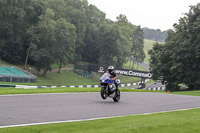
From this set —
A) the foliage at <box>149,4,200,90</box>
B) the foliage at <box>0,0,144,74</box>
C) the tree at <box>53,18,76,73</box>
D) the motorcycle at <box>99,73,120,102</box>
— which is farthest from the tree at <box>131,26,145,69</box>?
the motorcycle at <box>99,73,120,102</box>

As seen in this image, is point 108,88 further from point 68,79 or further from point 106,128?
point 68,79

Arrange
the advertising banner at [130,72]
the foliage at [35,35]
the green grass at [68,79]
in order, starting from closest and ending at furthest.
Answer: the advertising banner at [130,72] → the green grass at [68,79] → the foliage at [35,35]

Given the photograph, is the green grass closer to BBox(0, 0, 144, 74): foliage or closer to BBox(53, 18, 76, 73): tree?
BBox(0, 0, 144, 74): foliage

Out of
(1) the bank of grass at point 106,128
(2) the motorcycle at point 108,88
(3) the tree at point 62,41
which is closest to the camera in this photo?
(1) the bank of grass at point 106,128

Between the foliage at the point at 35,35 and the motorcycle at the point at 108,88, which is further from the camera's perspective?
the foliage at the point at 35,35

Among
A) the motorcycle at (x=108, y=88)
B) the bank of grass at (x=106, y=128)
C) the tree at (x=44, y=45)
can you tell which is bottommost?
the bank of grass at (x=106, y=128)

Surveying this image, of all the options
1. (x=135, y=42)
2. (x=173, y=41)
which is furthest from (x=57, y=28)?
(x=135, y=42)

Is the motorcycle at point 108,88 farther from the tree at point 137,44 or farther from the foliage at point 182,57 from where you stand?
the tree at point 137,44

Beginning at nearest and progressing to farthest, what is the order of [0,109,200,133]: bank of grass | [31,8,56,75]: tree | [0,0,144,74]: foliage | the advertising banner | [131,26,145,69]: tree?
1. [0,109,200,133]: bank of grass
2. the advertising banner
3. [31,8,56,75]: tree
4. [0,0,144,74]: foliage
5. [131,26,145,69]: tree

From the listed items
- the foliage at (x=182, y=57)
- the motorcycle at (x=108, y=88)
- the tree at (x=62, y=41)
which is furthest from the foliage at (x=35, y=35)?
the motorcycle at (x=108, y=88)

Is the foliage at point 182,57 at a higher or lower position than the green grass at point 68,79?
higher

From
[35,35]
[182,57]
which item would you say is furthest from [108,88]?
[35,35]

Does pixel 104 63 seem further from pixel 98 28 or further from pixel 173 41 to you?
pixel 173 41

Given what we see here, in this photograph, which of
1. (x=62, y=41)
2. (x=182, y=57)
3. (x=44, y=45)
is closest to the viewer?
(x=182, y=57)
